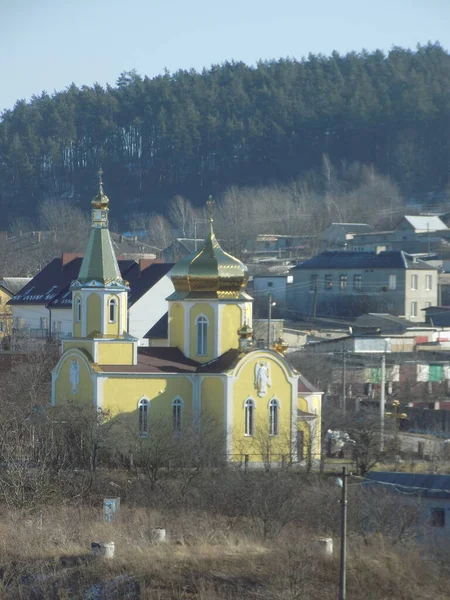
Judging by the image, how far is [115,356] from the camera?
103ft

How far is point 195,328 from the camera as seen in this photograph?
32.3 metres

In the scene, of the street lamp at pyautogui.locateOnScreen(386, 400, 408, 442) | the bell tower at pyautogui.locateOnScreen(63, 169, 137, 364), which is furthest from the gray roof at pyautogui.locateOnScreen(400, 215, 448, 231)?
the bell tower at pyautogui.locateOnScreen(63, 169, 137, 364)

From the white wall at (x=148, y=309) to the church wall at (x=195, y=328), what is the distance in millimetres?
13250

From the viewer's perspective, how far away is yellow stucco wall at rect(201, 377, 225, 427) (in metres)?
31.3

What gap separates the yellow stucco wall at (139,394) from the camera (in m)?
31.1

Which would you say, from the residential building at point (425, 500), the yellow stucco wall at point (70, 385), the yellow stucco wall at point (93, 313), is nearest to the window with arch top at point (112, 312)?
the yellow stucco wall at point (93, 313)

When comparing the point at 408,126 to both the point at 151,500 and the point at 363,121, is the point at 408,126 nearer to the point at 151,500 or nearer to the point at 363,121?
the point at 363,121

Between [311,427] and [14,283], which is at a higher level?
[14,283]

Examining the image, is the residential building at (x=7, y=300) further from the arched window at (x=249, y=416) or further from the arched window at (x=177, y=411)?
the arched window at (x=249, y=416)

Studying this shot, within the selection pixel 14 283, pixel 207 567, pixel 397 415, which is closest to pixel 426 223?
pixel 14 283

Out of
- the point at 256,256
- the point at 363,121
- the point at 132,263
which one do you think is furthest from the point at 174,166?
the point at 132,263

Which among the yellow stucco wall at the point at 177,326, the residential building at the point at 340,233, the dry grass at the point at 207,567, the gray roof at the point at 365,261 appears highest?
the residential building at the point at 340,233

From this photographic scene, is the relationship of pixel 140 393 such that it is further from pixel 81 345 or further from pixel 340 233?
pixel 340 233

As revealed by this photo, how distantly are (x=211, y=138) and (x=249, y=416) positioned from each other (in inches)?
2683
